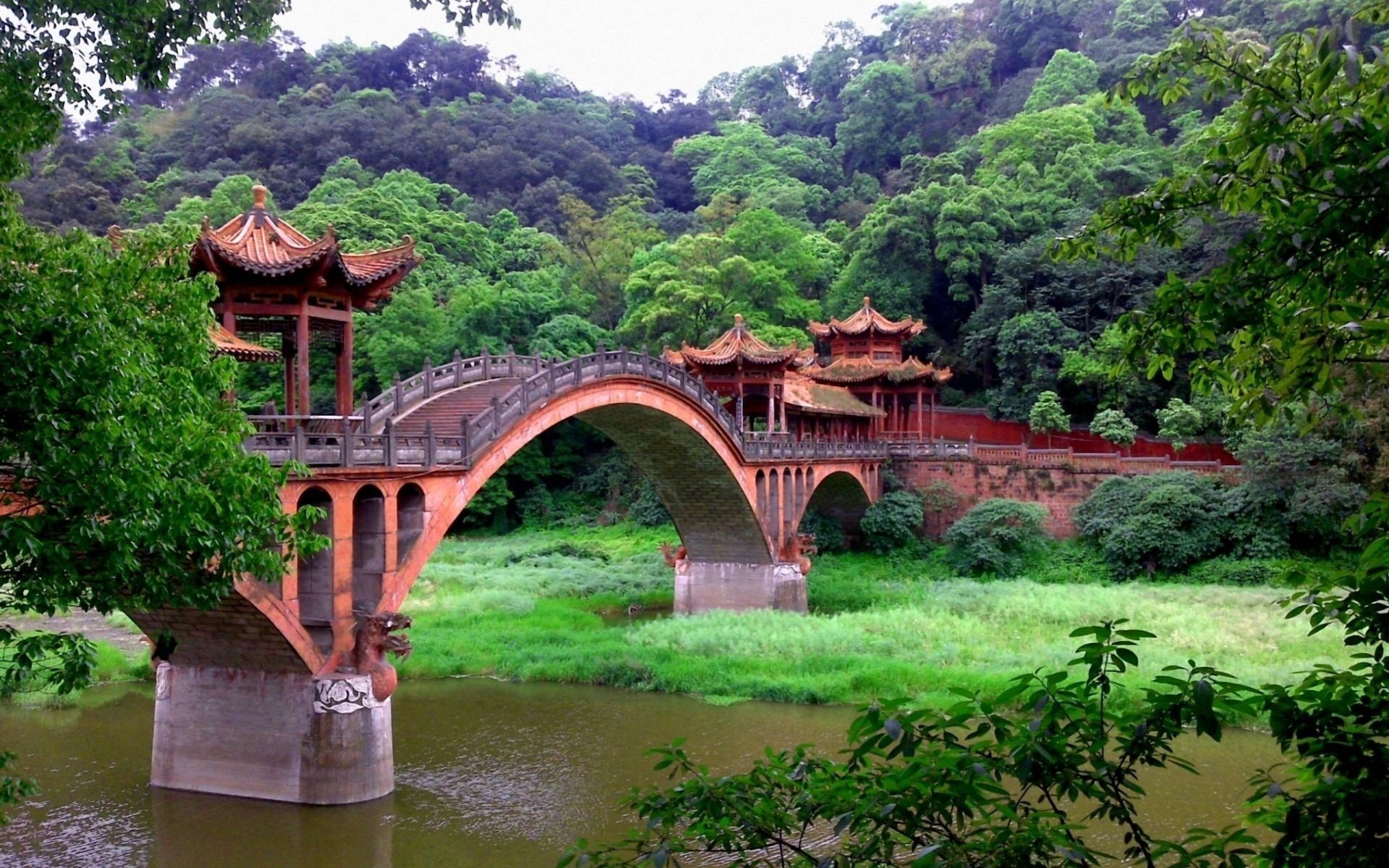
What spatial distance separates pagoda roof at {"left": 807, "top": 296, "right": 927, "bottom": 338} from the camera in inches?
1593

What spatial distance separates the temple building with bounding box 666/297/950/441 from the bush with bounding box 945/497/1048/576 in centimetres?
564

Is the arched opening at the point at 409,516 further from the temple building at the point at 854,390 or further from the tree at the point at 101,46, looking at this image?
the temple building at the point at 854,390

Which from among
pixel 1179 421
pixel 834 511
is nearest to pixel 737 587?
pixel 834 511

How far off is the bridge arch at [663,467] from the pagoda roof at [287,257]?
3361 millimetres

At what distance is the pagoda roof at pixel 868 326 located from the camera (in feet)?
133

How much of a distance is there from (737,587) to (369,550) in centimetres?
1734

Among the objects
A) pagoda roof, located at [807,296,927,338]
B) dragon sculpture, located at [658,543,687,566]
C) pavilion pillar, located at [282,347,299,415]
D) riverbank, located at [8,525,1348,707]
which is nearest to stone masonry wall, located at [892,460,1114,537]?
riverbank, located at [8,525,1348,707]

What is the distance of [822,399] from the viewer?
3741 centimetres

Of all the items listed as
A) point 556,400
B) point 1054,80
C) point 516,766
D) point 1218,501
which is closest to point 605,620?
point 556,400

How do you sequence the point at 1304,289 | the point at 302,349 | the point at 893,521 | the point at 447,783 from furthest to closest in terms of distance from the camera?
1. the point at 893,521
2. the point at 447,783
3. the point at 302,349
4. the point at 1304,289

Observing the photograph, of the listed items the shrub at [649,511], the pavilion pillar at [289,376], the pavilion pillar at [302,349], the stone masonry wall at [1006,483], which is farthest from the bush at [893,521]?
the pavilion pillar at [302,349]

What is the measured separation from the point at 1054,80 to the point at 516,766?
2244 inches

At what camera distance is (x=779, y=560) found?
3166 centimetres

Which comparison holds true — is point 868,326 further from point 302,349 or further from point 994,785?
point 994,785
